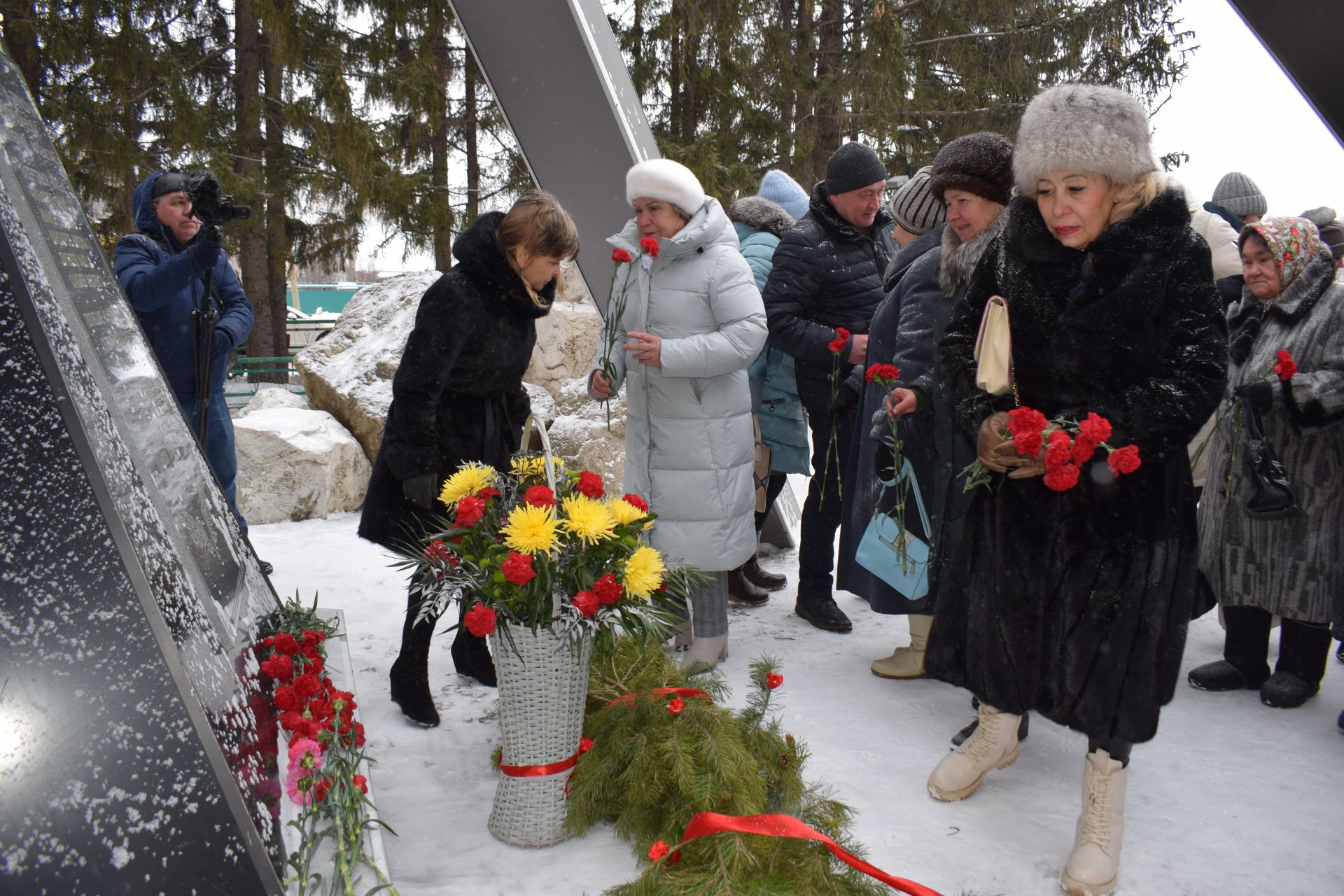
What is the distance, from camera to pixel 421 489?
9.41 feet

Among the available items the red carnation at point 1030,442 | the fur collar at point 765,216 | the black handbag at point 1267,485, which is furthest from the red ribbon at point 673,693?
the fur collar at point 765,216

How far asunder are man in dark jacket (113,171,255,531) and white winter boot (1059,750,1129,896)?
3.40 metres

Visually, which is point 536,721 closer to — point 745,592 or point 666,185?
point 666,185

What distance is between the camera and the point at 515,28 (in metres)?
4.59

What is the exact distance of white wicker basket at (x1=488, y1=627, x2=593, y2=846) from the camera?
232 cm

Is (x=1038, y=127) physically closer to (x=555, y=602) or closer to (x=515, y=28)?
(x=555, y=602)

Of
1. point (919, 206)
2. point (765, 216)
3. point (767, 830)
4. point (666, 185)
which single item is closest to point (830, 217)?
point (919, 206)

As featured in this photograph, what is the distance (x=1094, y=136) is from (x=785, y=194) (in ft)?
10.3

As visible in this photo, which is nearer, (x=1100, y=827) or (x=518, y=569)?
(x=518, y=569)

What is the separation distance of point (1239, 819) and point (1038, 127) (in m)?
1.88

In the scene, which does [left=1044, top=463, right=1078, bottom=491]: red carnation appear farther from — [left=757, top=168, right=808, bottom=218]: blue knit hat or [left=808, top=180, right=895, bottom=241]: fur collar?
[left=757, top=168, right=808, bottom=218]: blue knit hat

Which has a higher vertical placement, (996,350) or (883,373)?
(996,350)

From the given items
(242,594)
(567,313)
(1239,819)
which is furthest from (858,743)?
(567,313)

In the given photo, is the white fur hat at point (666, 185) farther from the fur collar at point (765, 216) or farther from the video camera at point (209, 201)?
the video camera at point (209, 201)
